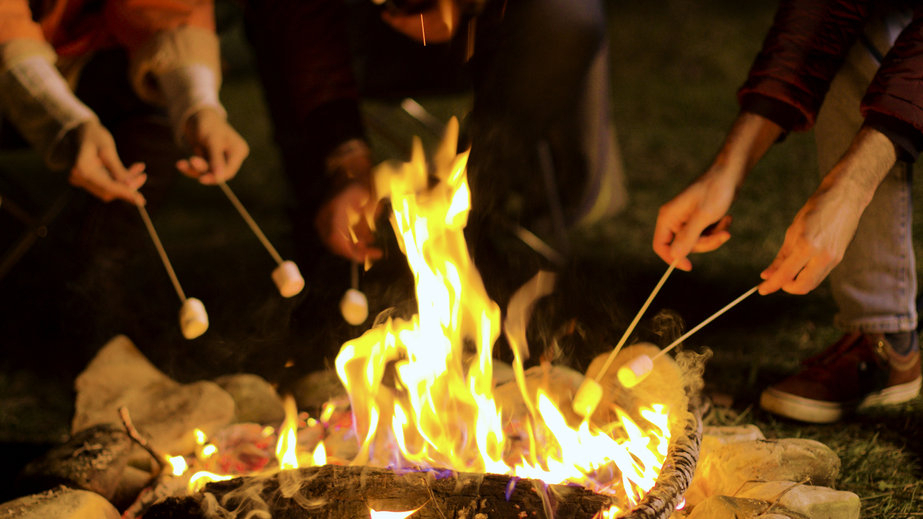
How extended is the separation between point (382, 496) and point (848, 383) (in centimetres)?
140

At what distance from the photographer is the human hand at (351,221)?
7.47 feet

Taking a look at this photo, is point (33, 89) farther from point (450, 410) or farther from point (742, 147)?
point (742, 147)

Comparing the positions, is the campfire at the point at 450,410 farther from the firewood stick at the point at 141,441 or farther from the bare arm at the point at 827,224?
the bare arm at the point at 827,224

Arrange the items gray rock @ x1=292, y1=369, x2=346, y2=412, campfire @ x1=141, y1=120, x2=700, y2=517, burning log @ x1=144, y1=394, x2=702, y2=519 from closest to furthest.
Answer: burning log @ x1=144, y1=394, x2=702, y2=519, campfire @ x1=141, y1=120, x2=700, y2=517, gray rock @ x1=292, y1=369, x2=346, y2=412

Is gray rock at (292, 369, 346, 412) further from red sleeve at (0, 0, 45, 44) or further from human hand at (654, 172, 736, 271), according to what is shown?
red sleeve at (0, 0, 45, 44)

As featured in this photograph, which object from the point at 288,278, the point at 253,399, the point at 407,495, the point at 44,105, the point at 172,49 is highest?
the point at 172,49

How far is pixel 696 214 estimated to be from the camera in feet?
5.74

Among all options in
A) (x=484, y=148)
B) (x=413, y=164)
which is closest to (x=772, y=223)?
(x=484, y=148)

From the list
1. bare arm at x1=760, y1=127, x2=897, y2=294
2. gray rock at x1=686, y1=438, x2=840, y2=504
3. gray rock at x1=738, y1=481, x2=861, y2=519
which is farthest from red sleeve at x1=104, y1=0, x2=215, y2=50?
gray rock at x1=738, y1=481, x2=861, y2=519

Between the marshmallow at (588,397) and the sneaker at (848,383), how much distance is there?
0.70m

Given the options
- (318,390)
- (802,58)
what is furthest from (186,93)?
(802,58)

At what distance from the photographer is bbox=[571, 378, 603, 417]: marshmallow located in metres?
1.69

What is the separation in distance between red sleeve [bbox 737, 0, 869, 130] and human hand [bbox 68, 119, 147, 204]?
1660 millimetres

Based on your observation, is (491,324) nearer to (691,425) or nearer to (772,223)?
(691,425)
